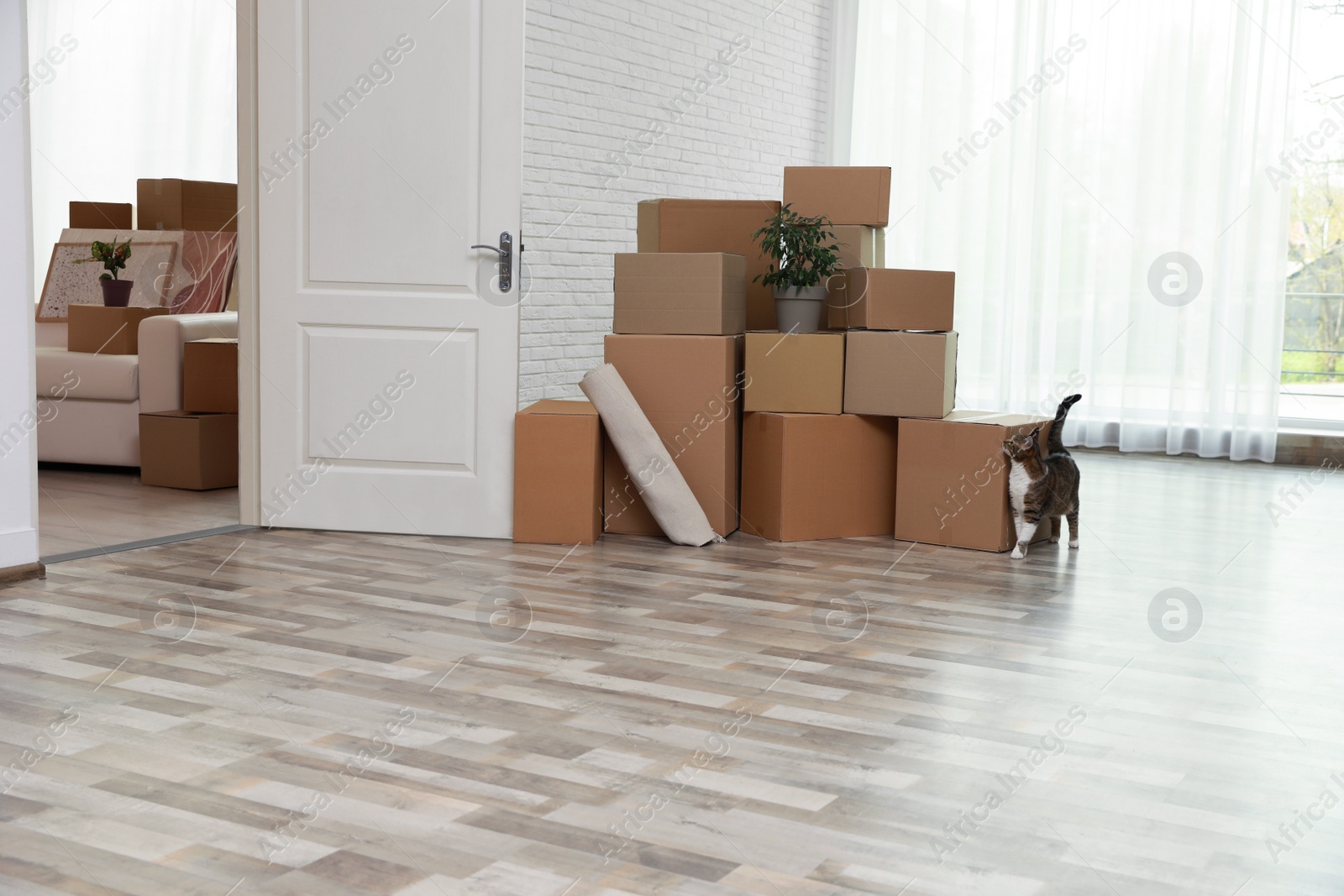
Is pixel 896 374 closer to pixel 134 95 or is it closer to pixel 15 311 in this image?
pixel 15 311

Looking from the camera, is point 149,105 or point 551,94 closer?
point 551,94

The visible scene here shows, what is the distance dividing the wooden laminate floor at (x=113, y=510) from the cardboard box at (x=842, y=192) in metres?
2.22

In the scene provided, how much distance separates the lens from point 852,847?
5.63ft

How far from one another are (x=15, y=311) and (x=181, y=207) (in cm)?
303

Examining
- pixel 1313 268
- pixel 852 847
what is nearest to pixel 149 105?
pixel 1313 268

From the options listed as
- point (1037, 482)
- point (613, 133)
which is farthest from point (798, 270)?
point (613, 133)

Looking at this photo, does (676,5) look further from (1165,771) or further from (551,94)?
(1165,771)

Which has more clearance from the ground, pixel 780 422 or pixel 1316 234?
pixel 1316 234

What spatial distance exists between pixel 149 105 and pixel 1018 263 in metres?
5.09

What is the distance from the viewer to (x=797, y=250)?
4.06 m

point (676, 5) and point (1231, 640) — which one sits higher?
point (676, 5)

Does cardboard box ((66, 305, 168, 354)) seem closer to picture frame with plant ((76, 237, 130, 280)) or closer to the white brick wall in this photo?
picture frame with plant ((76, 237, 130, 280))

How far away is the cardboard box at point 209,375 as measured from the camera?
15.9ft

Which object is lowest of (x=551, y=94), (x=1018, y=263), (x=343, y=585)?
(x=343, y=585)
